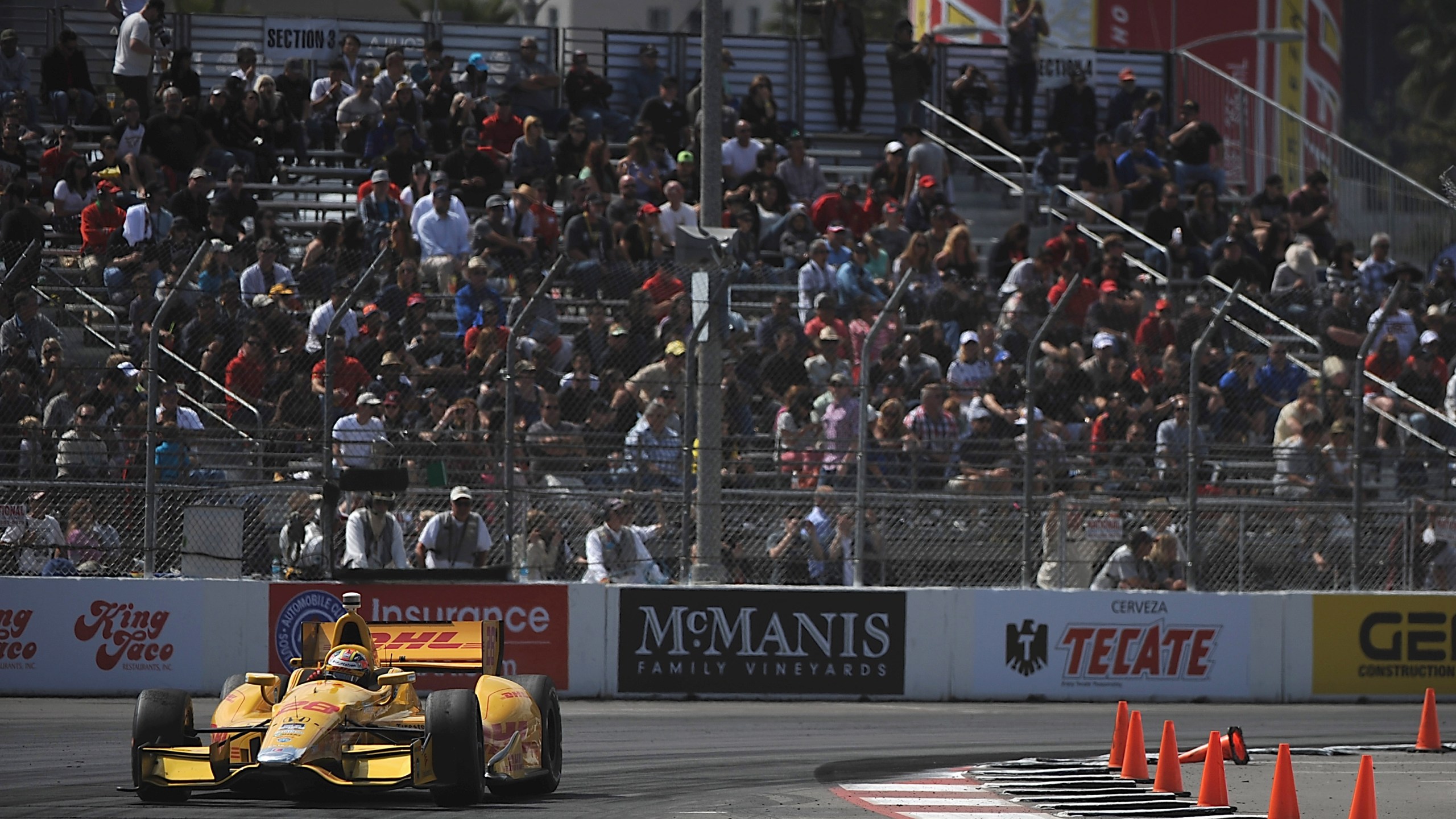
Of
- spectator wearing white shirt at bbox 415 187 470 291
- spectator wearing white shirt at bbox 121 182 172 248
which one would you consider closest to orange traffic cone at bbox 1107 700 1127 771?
spectator wearing white shirt at bbox 415 187 470 291

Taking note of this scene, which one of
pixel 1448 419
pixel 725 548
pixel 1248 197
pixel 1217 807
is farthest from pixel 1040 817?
pixel 1248 197

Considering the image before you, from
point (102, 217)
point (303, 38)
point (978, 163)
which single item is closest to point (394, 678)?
point (102, 217)

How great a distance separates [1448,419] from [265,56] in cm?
1376

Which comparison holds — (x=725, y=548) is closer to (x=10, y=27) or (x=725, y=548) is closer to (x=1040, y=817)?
(x=1040, y=817)

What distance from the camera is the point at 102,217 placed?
714 inches

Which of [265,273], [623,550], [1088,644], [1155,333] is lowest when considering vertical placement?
[1088,644]

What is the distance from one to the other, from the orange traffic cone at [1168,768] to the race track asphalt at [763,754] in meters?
0.34

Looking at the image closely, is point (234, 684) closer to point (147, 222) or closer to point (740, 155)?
point (147, 222)

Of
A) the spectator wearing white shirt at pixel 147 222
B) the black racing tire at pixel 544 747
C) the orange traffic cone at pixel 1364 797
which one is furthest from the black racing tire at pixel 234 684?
the spectator wearing white shirt at pixel 147 222

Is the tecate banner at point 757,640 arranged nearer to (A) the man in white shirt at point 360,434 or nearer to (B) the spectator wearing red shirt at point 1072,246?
(A) the man in white shirt at point 360,434

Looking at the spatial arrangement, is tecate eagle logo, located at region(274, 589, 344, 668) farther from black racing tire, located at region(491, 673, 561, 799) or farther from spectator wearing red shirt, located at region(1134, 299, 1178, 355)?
spectator wearing red shirt, located at region(1134, 299, 1178, 355)

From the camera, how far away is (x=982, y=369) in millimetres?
16250

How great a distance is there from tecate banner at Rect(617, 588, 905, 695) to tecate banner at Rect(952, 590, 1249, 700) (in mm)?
Result: 779

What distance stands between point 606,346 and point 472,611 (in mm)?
2400
